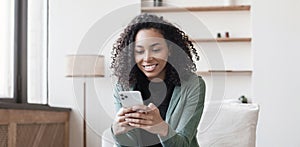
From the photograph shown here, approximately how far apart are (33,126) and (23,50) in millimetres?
636

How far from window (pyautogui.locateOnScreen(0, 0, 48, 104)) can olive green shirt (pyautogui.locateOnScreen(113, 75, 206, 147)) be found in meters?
2.10

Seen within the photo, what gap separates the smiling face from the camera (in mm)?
1493

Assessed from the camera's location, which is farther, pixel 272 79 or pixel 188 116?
pixel 272 79

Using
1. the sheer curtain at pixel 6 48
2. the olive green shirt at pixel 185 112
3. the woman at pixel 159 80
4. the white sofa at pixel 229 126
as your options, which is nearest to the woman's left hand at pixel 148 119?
the woman at pixel 159 80

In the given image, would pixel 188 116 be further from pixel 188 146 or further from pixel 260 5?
pixel 260 5

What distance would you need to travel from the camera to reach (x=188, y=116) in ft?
5.19

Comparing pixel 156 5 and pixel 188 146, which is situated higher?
pixel 156 5

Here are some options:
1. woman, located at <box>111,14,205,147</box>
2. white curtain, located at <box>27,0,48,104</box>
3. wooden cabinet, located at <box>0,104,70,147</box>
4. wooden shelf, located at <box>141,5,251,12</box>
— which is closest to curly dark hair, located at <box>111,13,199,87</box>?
woman, located at <box>111,14,205,147</box>

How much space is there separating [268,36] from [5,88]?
2.19 metres


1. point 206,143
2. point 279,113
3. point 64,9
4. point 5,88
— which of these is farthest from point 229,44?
point 206,143

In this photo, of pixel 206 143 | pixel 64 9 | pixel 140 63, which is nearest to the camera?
pixel 140 63

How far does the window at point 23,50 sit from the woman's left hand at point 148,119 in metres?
2.26

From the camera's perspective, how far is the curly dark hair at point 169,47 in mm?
1601

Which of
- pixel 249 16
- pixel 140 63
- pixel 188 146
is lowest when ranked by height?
pixel 188 146
